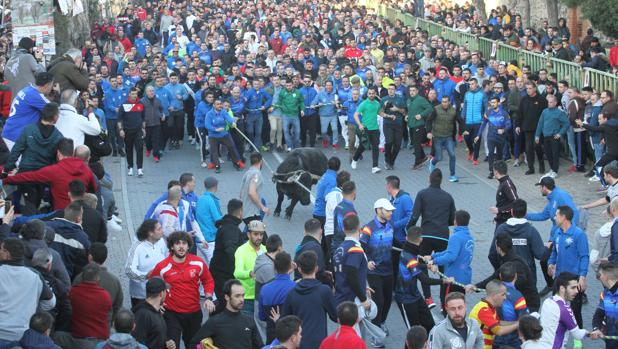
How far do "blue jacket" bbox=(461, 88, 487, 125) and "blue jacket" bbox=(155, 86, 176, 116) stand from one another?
6.34 m

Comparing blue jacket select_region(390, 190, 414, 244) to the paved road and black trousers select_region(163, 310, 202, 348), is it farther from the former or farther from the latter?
black trousers select_region(163, 310, 202, 348)

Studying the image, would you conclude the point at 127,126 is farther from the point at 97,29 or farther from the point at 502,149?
the point at 97,29

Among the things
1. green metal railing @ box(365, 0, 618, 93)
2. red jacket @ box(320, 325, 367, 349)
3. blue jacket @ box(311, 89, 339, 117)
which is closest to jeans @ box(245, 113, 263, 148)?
blue jacket @ box(311, 89, 339, 117)

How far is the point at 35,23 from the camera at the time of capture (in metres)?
20.7

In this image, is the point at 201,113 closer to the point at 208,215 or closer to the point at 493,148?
the point at 493,148

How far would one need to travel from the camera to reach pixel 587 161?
75.5ft

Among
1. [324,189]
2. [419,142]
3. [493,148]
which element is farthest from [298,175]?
[493,148]

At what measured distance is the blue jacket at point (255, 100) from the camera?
83.5 ft

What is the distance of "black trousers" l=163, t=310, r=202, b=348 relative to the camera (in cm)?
1168

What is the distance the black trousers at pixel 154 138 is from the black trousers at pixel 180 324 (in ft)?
42.3

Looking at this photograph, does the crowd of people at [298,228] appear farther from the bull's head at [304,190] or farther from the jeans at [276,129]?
the bull's head at [304,190]

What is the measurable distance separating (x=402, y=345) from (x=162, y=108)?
503 inches

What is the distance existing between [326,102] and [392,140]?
2587 millimetres

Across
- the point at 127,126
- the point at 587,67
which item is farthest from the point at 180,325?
the point at 587,67
